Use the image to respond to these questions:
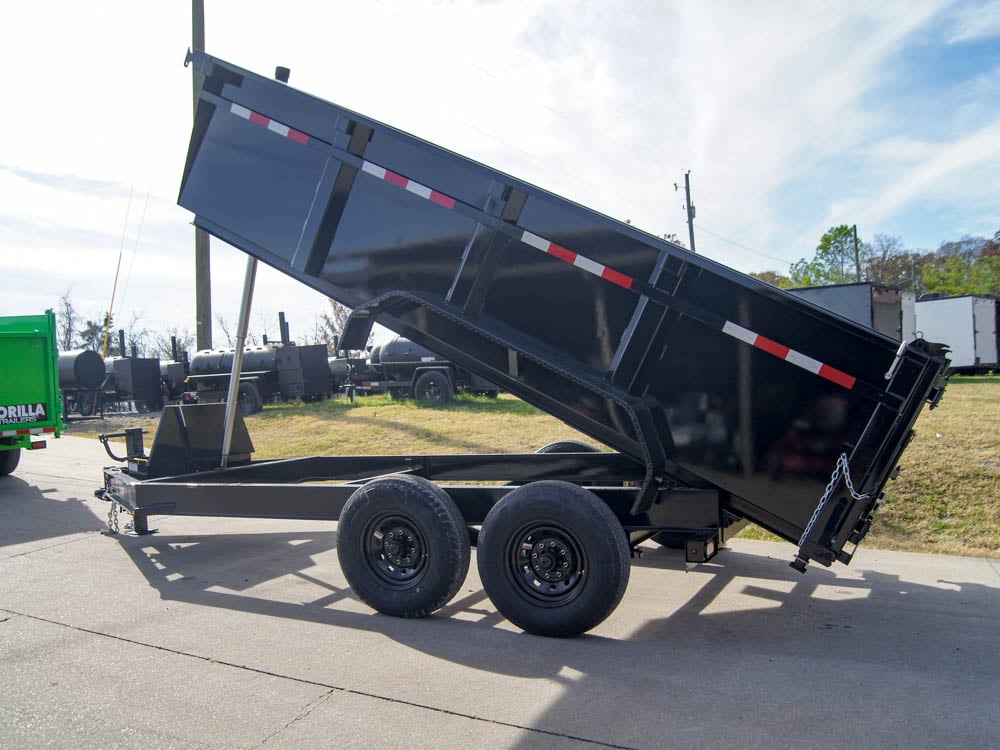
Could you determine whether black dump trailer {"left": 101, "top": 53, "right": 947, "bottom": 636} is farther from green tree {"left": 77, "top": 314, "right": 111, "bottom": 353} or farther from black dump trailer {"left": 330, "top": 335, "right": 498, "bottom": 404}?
green tree {"left": 77, "top": 314, "right": 111, "bottom": 353}

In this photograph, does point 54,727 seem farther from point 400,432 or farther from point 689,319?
point 400,432

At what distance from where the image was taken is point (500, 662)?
425 cm

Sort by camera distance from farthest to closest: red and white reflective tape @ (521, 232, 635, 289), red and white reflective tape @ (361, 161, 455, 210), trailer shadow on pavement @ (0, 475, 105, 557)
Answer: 1. trailer shadow on pavement @ (0, 475, 105, 557)
2. red and white reflective tape @ (361, 161, 455, 210)
3. red and white reflective tape @ (521, 232, 635, 289)

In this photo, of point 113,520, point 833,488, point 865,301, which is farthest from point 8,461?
point 865,301

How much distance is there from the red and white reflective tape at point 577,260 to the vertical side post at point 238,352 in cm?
237

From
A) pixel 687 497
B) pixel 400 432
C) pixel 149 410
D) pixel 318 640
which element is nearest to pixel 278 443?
pixel 400 432

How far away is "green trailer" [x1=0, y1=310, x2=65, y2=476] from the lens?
1141 centimetres

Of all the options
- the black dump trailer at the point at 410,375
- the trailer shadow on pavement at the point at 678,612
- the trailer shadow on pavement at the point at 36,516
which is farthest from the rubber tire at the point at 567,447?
the black dump trailer at the point at 410,375

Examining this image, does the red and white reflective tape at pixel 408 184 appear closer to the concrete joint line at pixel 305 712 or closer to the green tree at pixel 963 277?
the concrete joint line at pixel 305 712

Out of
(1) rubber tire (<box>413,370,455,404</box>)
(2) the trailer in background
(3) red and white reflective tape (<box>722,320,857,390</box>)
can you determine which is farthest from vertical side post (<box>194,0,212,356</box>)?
(3) red and white reflective tape (<box>722,320,857,390</box>)

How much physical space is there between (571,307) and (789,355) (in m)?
1.29

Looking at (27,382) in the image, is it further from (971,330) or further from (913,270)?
(913,270)

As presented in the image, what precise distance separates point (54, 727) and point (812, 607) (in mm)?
4393

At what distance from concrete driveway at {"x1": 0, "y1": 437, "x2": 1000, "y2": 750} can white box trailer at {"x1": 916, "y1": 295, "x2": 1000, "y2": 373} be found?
23760mm
